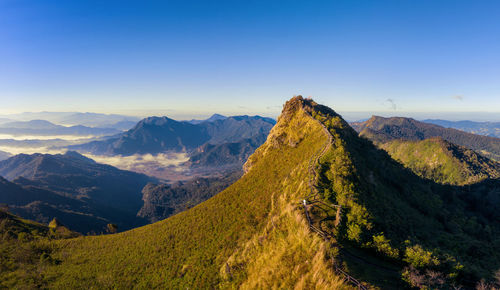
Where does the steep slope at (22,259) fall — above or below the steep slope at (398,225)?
below

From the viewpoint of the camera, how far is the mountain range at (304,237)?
77.4 feet

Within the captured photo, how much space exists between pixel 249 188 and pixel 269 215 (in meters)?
13.6

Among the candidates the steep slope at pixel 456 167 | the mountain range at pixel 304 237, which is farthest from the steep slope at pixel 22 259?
the steep slope at pixel 456 167

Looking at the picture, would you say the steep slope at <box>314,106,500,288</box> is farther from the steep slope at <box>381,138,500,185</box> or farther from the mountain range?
the steep slope at <box>381,138,500,185</box>

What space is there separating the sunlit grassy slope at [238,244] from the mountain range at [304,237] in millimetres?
218

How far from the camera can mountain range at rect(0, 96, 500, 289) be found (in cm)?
2359

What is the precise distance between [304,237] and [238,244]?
17633 millimetres

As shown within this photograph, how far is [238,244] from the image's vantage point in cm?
3847

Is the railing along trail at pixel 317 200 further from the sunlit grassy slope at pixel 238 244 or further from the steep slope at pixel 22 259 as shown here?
the steep slope at pixel 22 259

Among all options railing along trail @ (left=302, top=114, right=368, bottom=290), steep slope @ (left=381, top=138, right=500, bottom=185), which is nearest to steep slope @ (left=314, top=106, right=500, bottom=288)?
railing along trail @ (left=302, top=114, right=368, bottom=290)

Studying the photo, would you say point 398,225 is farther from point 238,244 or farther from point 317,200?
point 238,244

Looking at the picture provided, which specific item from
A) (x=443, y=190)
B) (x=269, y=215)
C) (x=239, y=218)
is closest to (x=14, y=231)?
(x=239, y=218)

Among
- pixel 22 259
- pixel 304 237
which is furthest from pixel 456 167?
pixel 22 259

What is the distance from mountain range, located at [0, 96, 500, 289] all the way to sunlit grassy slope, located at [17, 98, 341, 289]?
0.22 m
